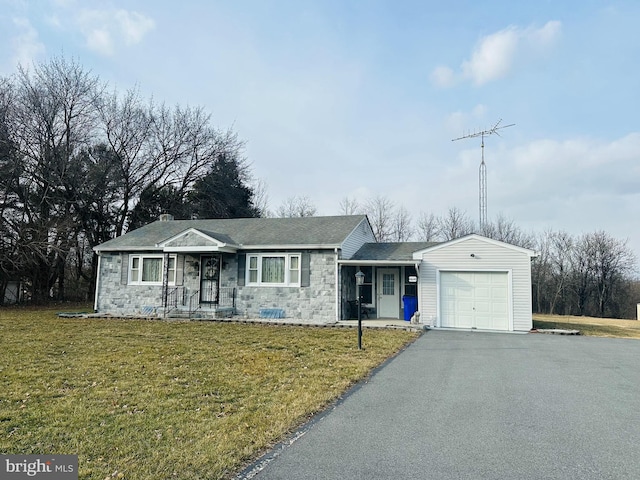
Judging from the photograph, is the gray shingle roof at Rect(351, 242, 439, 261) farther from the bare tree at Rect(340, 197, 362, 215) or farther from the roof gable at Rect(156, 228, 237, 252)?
the bare tree at Rect(340, 197, 362, 215)

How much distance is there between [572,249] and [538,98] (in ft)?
98.4

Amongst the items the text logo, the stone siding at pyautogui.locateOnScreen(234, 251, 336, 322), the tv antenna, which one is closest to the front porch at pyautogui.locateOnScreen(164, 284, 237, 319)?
the stone siding at pyautogui.locateOnScreen(234, 251, 336, 322)

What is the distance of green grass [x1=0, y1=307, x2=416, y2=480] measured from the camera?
3656mm

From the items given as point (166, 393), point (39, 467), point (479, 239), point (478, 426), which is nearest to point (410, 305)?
point (479, 239)

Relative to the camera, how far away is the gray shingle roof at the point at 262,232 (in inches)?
622

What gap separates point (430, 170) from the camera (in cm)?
2128

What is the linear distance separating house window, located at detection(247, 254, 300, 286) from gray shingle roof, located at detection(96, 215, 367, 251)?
0.58 meters

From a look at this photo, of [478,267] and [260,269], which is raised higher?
[478,267]

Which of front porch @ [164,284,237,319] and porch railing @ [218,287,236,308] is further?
porch railing @ [218,287,236,308]

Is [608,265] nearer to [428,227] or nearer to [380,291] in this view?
[428,227]

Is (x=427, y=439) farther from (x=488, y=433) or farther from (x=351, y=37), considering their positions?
(x=351, y=37)

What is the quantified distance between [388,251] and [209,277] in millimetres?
7314

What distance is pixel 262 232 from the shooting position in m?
17.4

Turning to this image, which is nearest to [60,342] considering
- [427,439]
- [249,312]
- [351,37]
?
[249,312]
